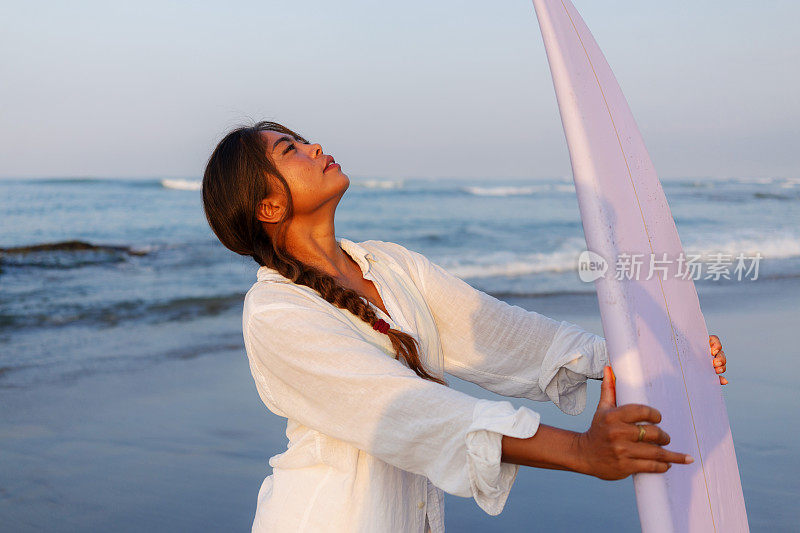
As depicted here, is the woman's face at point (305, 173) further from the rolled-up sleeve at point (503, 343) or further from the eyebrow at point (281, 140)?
the rolled-up sleeve at point (503, 343)

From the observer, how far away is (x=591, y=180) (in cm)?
133

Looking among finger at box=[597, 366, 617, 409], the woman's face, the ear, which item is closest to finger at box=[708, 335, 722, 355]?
finger at box=[597, 366, 617, 409]

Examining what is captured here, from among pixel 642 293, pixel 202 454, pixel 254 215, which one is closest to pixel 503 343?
pixel 642 293

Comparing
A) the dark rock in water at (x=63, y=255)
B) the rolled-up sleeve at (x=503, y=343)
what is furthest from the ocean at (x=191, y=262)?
the rolled-up sleeve at (x=503, y=343)

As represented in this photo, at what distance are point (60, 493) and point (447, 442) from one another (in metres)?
2.63

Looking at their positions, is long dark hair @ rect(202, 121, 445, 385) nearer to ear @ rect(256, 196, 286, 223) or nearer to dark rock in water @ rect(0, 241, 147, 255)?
ear @ rect(256, 196, 286, 223)

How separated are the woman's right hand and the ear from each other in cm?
82

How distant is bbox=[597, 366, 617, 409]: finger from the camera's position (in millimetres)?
1096

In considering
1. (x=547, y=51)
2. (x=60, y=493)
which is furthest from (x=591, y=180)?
(x=60, y=493)

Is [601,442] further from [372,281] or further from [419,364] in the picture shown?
[372,281]

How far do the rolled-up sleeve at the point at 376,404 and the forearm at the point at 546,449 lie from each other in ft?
0.05

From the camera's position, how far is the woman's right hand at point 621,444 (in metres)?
0.97

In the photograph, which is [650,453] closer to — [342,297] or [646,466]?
[646,466]

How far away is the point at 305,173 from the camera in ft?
5.04
